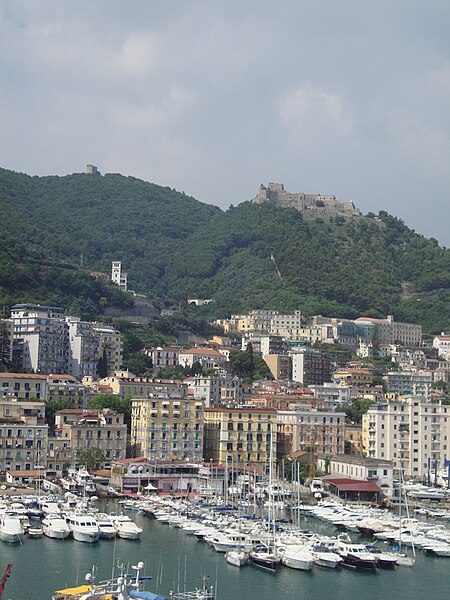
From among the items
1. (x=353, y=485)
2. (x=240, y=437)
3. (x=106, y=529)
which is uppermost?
(x=240, y=437)

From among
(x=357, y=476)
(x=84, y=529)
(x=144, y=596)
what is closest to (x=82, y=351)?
(x=357, y=476)

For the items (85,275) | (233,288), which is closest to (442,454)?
(85,275)

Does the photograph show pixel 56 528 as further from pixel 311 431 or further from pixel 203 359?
pixel 203 359

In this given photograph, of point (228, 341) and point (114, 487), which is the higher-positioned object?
point (228, 341)

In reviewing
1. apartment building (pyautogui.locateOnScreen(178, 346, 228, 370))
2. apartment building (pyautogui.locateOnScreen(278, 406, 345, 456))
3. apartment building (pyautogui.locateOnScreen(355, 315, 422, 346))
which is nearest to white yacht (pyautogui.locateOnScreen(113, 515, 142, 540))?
apartment building (pyautogui.locateOnScreen(278, 406, 345, 456))

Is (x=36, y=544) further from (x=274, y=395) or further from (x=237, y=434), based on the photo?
(x=274, y=395)

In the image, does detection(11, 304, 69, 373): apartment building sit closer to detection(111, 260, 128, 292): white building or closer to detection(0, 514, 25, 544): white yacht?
detection(0, 514, 25, 544): white yacht
